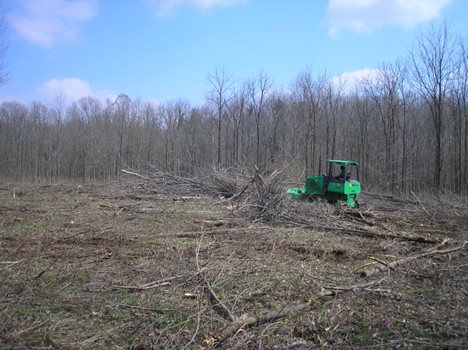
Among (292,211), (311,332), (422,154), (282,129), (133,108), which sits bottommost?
(311,332)

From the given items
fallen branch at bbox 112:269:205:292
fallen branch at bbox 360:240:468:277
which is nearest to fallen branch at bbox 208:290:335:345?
fallen branch at bbox 360:240:468:277

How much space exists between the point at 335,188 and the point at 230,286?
365 inches

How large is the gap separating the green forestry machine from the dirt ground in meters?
2.82

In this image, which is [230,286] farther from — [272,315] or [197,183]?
[197,183]

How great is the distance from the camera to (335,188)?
14.2 metres

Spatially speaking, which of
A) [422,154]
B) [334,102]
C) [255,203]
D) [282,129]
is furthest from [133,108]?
[255,203]

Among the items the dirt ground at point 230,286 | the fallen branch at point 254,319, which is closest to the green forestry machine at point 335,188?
the dirt ground at point 230,286

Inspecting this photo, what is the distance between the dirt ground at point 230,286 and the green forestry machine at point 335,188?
2817 millimetres

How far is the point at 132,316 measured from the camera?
4762 millimetres

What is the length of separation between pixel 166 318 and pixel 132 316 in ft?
1.44

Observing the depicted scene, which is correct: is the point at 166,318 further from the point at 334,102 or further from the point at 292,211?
the point at 334,102

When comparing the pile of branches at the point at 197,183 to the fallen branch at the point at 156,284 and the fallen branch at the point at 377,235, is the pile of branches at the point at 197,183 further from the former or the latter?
the fallen branch at the point at 156,284

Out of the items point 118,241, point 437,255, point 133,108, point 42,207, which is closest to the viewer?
point 437,255

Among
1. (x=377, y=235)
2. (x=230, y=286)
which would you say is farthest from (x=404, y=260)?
(x=230, y=286)
